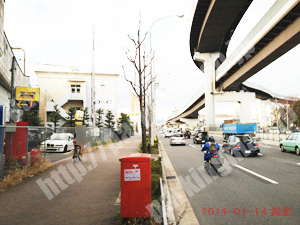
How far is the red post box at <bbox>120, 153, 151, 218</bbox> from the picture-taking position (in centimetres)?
488

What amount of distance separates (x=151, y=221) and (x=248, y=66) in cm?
3772

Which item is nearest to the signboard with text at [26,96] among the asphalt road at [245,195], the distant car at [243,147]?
the asphalt road at [245,195]

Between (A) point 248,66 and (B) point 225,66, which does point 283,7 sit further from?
(B) point 225,66

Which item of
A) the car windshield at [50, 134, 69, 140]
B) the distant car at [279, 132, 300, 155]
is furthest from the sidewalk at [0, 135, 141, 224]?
the distant car at [279, 132, 300, 155]

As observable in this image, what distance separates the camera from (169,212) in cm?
548

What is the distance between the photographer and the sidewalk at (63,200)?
17.5 ft

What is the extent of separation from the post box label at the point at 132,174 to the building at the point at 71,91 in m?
42.6

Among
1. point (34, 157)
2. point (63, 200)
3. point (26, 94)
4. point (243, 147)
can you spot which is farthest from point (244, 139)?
point (26, 94)

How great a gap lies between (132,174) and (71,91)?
46.1 meters

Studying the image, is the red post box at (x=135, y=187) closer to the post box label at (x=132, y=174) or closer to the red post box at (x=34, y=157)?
the post box label at (x=132, y=174)

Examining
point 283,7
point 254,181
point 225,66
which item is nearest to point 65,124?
point 225,66

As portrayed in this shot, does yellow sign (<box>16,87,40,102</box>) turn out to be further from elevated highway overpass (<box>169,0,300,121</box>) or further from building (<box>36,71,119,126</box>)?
elevated highway overpass (<box>169,0,300,121</box>)

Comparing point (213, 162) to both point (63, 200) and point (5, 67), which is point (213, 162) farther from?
point (5, 67)

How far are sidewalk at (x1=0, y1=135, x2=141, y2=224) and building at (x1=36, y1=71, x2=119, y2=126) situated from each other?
124ft
